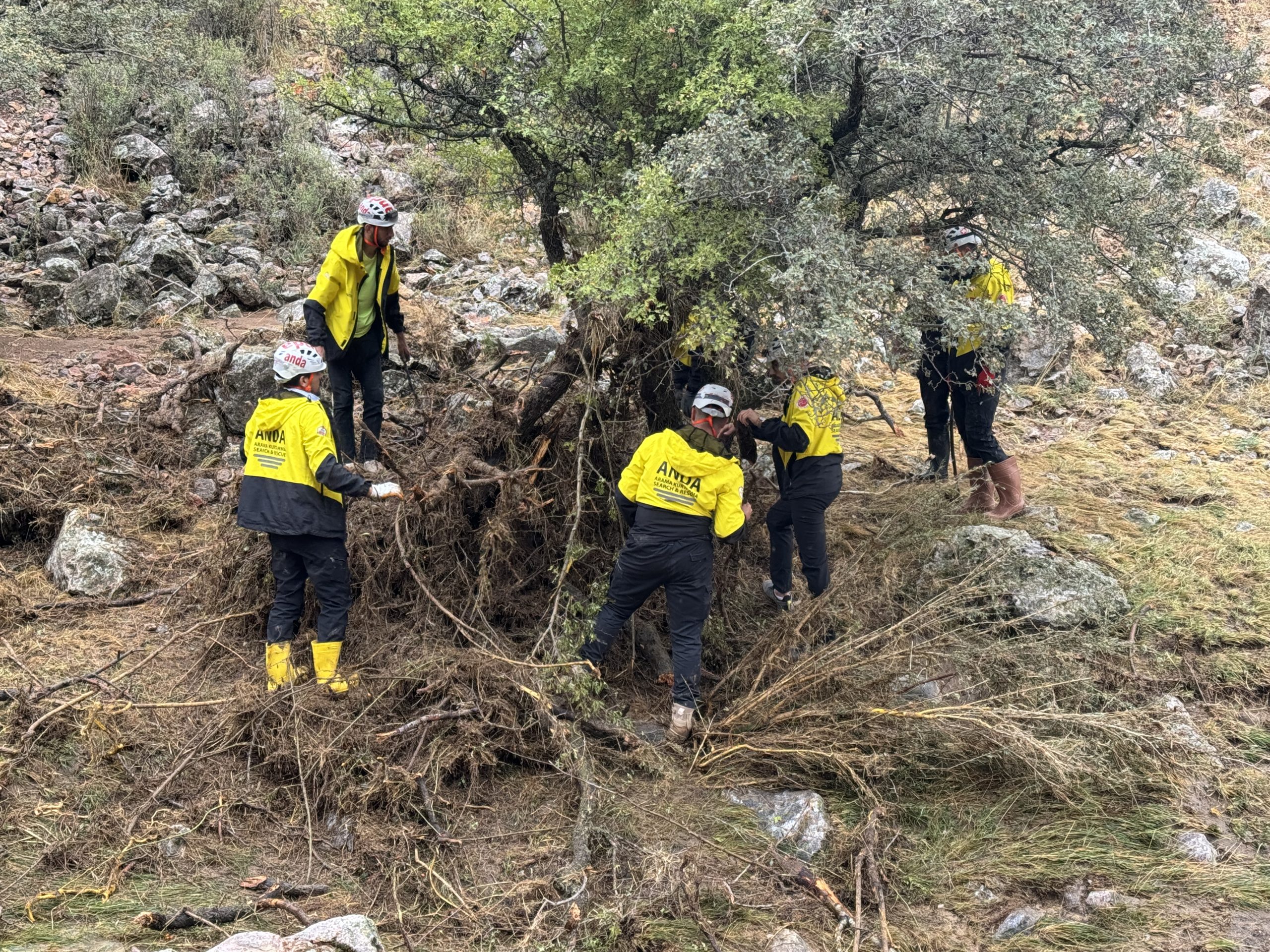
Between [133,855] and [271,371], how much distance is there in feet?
12.5

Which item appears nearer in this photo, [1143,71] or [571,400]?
[1143,71]

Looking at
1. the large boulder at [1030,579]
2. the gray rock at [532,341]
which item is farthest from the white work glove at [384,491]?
the large boulder at [1030,579]

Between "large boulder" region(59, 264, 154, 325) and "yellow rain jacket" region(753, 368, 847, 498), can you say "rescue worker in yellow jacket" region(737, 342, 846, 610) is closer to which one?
"yellow rain jacket" region(753, 368, 847, 498)

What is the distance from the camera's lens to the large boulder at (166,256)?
9.38 meters

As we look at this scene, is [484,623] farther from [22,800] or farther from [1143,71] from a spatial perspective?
[1143,71]

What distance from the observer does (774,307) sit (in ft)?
16.5

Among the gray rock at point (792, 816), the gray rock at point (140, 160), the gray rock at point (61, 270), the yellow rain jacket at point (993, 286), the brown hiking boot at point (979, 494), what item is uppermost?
the gray rock at point (140, 160)

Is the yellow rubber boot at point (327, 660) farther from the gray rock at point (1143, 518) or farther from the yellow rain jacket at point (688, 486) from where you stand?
the gray rock at point (1143, 518)

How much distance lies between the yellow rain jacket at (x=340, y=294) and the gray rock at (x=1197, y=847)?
4.80 metres

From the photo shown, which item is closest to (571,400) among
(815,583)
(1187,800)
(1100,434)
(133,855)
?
(815,583)

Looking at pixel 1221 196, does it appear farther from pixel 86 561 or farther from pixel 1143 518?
pixel 86 561

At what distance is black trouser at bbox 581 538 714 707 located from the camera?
Answer: 4.87 meters

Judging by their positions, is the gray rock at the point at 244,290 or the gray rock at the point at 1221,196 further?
the gray rock at the point at 1221,196

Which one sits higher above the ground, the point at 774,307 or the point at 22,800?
the point at 774,307
